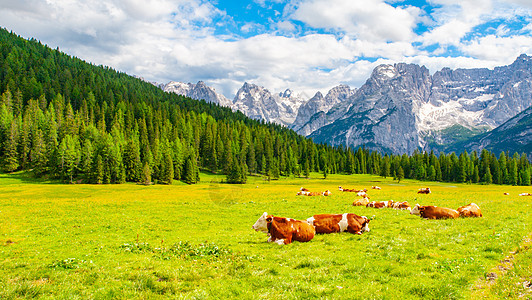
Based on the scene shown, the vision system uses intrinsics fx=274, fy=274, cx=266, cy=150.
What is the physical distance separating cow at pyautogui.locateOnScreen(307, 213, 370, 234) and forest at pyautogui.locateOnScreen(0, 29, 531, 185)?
8403 cm

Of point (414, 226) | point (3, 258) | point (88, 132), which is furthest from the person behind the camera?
point (88, 132)

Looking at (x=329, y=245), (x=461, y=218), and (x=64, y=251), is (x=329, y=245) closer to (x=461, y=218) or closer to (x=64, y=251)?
(x=461, y=218)

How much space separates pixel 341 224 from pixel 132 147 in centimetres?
9388

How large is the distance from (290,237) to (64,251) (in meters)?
12.9

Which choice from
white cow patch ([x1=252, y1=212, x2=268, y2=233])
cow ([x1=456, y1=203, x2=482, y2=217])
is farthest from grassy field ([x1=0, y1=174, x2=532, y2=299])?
cow ([x1=456, y1=203, x2=482, y2=217])

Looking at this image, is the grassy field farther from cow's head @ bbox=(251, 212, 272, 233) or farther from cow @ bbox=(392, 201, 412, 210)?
cow @ bbox=(392, 201, 412, 210)

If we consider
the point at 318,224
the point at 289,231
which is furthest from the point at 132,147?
the point at 289,231

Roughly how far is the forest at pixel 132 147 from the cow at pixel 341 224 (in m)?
84.0

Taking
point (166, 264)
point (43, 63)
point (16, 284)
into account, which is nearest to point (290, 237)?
point (166, 264)

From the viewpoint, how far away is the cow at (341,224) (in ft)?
59.3

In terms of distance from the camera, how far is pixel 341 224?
1852cm

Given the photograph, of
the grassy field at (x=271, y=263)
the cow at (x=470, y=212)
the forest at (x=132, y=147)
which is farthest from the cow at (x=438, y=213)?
the forest at (x=132, y=147)

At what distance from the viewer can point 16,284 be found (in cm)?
936

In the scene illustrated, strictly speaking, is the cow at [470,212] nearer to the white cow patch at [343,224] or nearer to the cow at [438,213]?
the cow at [438,213]
